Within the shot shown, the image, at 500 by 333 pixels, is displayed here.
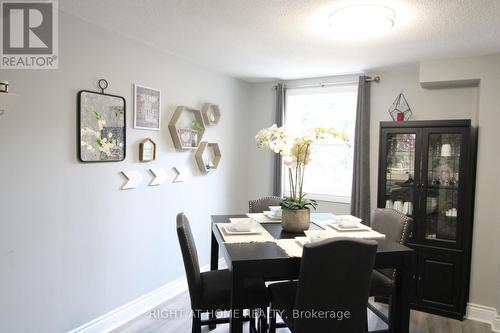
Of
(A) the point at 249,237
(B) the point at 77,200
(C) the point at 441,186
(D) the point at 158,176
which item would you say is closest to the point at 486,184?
(C) the point at 441,186

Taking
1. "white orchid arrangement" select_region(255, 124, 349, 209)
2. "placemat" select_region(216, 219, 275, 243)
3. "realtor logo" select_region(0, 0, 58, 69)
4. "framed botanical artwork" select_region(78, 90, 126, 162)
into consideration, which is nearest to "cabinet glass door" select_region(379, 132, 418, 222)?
"white orchid arrangement" select_region(255, 124, 349, 209)

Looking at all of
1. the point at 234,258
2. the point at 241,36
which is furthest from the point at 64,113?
the point at 234,258

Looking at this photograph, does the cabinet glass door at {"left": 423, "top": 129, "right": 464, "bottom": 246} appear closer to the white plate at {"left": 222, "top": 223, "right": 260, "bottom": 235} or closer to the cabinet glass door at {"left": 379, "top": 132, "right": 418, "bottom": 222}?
the cabinet glass door at {"left": 379, "top": 132, "right": 418, "bottom": 222}

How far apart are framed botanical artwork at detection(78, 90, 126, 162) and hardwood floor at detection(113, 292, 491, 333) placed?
1.39m

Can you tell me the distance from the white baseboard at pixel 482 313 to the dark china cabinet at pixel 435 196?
0.22 feet

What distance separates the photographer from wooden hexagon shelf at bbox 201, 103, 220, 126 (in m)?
3.65

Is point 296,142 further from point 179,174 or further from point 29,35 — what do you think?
point 29,35

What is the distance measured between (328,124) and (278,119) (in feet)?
2.03

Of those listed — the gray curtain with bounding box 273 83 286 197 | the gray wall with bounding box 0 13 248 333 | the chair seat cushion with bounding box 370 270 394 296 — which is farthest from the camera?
the gray curtain with bounding box 273 83 286 197

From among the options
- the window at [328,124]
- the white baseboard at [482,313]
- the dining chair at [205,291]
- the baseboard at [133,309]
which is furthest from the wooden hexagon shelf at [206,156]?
the white baseboard at [482,313]

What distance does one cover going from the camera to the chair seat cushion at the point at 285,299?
186 centimetres

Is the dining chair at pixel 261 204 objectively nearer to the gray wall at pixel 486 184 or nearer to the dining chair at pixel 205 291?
the dining chair at pixel 205 291

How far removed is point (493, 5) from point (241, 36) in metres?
1.63

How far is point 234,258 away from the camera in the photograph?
1.72 m
